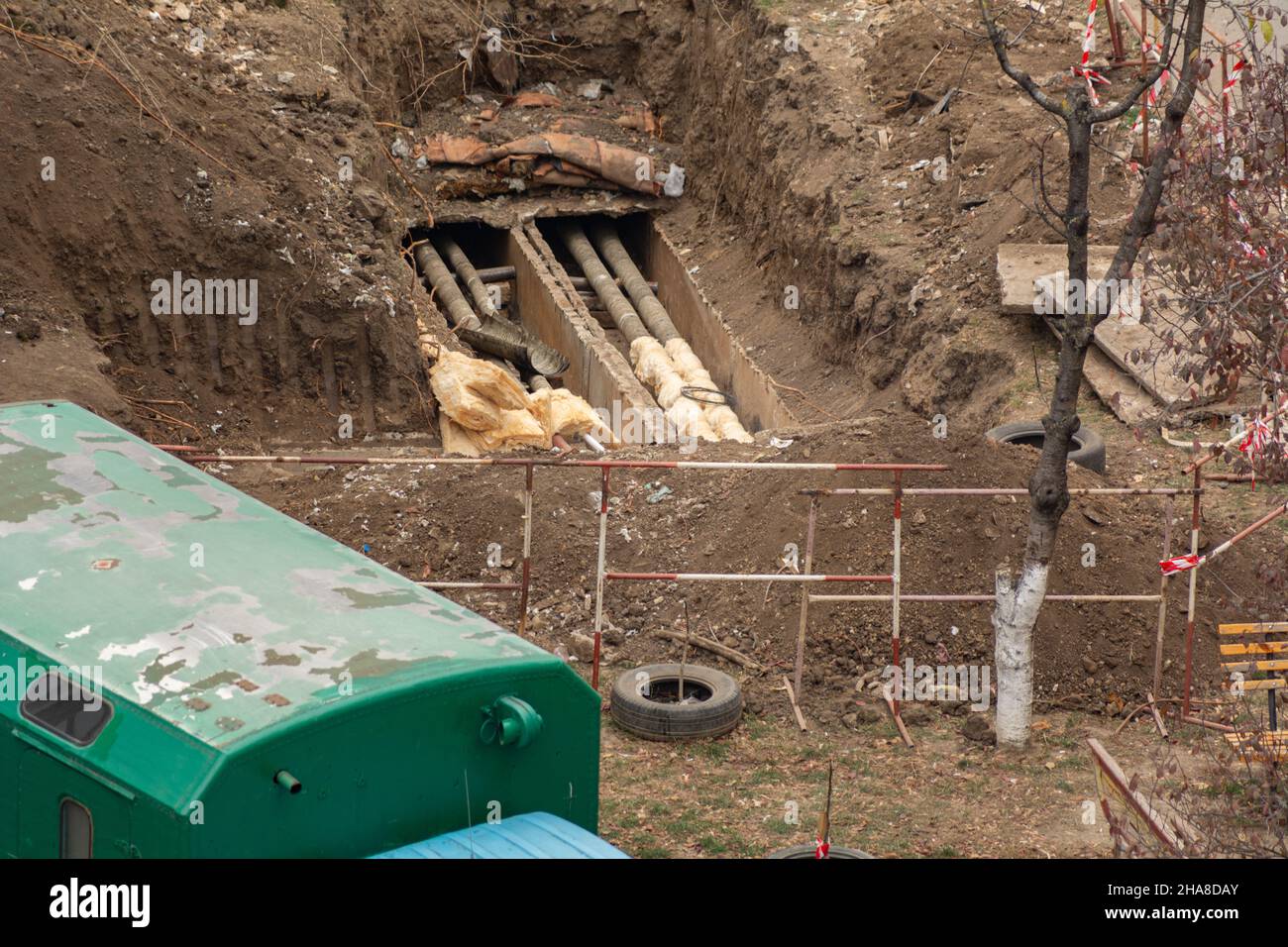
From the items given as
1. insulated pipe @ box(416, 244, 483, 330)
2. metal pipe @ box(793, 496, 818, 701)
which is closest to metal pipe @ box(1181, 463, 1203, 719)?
metal pipe @ box(793, 496, 818, 701)

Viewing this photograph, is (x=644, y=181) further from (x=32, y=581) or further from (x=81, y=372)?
(x=32, y=581)

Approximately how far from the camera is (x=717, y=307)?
1983 centimetres

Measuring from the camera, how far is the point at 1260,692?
1002cm

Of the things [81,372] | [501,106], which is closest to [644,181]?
[501,106]

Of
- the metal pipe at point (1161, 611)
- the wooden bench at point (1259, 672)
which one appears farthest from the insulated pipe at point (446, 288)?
the wooden bench at point (1259, 672)

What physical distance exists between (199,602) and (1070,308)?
5087mm

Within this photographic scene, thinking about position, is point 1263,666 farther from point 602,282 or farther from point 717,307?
point 602,282

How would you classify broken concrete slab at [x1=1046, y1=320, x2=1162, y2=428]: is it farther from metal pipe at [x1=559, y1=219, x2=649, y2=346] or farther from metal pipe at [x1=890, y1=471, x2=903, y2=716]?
metal pipe at [x1=559, y1=219, x2=649, y2=346]

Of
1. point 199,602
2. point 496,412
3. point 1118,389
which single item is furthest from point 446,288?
point 199,602

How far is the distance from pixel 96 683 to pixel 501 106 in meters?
19.4

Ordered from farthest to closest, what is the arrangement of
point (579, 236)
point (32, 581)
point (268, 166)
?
point (579, 236), point (268, 166), point (32, 581)

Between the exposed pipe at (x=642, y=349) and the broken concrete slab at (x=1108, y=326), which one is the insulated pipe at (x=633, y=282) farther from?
the broken concrete slab at (x=1108, y=326)

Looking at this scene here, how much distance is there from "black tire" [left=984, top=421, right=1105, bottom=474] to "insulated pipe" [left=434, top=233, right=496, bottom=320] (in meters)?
8.75

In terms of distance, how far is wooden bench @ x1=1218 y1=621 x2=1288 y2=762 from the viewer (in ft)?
25.6
